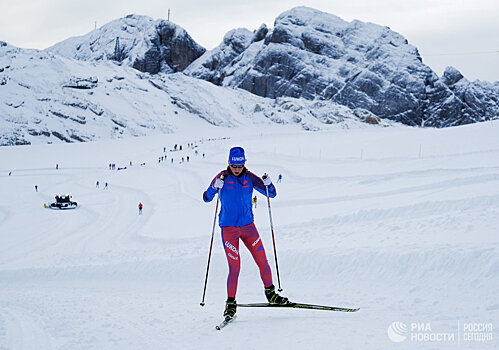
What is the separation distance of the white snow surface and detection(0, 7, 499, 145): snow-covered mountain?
5663 centimetres

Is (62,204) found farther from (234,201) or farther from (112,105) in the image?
(112,105)

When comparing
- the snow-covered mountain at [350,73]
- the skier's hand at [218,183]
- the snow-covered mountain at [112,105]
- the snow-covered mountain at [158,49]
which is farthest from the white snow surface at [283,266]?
the snow-covered mountain at [158,49]

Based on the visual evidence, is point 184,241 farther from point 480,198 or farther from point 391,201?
point 480,198

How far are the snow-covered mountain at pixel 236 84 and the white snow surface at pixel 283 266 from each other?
56.6 m

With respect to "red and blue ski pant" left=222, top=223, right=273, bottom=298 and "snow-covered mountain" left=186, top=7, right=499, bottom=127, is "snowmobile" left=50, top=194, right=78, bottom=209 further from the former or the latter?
"snow-covered mountain" left=186, top=7, right=499, bottom=127

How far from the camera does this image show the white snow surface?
540cm

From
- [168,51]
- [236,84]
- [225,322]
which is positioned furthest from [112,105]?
[168,51]

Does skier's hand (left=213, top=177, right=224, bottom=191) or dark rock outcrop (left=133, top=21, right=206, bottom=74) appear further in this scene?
dark rock outcrop (left=133, top=21, right=206, bottom=74)

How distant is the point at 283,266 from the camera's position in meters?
9.89

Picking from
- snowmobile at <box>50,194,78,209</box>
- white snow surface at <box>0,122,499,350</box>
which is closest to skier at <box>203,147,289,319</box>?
white snow surface at <box>0,122,499,350</box>

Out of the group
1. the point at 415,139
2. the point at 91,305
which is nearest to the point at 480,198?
the point at 91,305

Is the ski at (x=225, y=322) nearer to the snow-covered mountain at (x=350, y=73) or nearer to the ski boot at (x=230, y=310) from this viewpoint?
the ski boot at (x=230, y=310)

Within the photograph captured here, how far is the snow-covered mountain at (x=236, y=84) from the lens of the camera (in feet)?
269

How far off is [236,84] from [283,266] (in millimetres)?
143633
